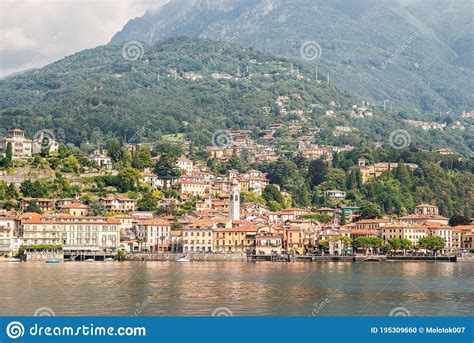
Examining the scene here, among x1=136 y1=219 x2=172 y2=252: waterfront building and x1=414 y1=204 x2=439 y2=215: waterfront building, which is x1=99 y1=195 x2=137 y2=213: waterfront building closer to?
x1=136 y1=219 x2=172 y2=252: waterfront building

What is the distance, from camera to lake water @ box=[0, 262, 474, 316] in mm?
33125

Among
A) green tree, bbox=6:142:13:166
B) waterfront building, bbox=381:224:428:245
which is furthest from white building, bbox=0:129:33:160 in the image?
waterfront building, bbox=381:224:428:245

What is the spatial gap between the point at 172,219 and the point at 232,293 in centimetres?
5085

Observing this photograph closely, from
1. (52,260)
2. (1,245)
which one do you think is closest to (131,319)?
(52,260)

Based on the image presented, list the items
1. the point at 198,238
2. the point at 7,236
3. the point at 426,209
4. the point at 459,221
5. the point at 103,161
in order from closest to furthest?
the point at 7,236 → the point at 198,238 → the point at 459,221 → the point at 103,161 → the point at 426,209

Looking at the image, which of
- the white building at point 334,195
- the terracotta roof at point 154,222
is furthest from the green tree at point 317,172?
the terracotta roof at point 154,222

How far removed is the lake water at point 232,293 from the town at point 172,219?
2706 cm

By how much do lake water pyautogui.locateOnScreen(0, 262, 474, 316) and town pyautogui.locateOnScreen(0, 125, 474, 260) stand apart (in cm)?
2706

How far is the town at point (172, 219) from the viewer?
83250 millimetres

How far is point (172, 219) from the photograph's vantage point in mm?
90188

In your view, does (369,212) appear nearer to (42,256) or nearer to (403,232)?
(403,232)

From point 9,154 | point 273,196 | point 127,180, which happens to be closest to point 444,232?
point 273,196

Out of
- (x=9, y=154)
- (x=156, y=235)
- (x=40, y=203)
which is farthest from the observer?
(x=9, y=154)

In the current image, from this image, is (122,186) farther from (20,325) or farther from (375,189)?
(20,325)
